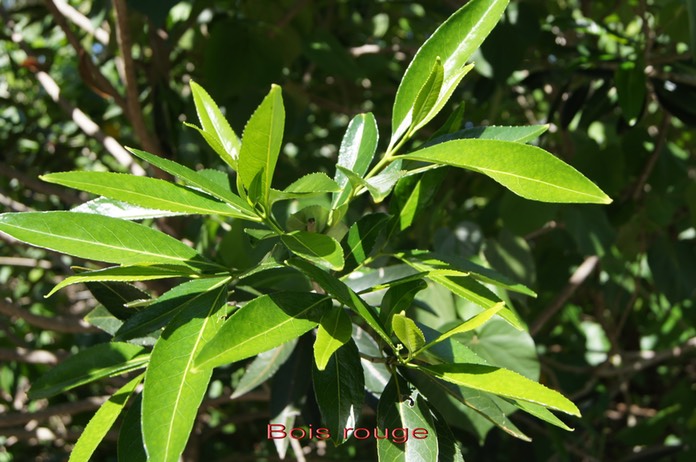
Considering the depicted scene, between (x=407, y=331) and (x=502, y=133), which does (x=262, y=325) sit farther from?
(x=502, y=133)

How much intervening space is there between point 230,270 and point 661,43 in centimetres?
124

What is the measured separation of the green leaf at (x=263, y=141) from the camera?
53 centimetres

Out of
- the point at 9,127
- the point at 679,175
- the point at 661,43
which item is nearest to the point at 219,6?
the point at 9,127

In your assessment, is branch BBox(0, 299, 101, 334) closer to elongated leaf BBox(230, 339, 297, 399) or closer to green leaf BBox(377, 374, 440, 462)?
elongated leaf BBox(230, 339, 297, 399)

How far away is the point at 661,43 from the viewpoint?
5.22 ft

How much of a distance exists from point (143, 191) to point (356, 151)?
0.73 feet

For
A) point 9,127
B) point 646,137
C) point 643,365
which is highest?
point 646,137

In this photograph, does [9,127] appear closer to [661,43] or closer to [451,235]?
[451,235]

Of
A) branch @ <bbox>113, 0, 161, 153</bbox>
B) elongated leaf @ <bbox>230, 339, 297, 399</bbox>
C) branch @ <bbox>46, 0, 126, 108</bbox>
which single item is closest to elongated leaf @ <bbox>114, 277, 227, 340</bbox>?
elongated leaf @ <bbox>230, 339, 297, 399</bbox>

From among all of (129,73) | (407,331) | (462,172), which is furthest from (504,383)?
(462,172)

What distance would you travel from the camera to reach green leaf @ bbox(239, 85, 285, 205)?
1.75 feet

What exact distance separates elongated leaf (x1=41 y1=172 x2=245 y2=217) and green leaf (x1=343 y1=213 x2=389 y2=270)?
0.13 metres

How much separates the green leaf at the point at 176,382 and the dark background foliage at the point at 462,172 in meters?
0.45

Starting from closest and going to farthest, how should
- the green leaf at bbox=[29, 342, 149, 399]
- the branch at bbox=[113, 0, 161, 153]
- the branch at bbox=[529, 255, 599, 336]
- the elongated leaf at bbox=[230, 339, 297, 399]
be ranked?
1. the green leaf at bbox=[29, 342, 149, 399]
2. the elongated leaf at bbox=[230, 339, 297, 399]
3. the branch at bbox=[113, 0, 161, 153]
4. the branch at bbox=[529, 255, 599, 336]
